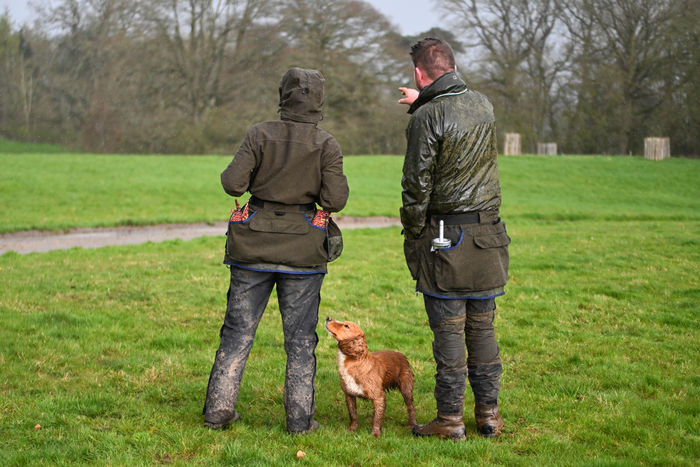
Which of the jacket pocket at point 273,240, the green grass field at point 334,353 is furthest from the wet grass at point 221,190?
the jacket pocket at point 273,240

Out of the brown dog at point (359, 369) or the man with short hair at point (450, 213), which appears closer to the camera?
the man with short hair at point (450, 213)

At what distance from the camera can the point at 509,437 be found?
4.49 metres

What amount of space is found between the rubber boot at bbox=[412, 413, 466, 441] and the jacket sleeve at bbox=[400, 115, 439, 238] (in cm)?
127

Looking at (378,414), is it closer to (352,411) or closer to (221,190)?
(352,411)

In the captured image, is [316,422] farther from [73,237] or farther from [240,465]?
[73,237]

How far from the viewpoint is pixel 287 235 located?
4383 millimetres

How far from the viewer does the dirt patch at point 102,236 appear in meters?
15.1

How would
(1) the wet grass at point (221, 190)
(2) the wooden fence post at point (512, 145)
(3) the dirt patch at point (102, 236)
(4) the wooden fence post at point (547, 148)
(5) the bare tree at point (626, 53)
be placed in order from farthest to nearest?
(4) the wooden fence post at point (547, 148) < (5) the bare tree at point (626, 53) < (2) the wooden fence post at point (512, 145) < (1) the wet grass at point (221, 190) < (3) the dirt patch at point (102, 236)

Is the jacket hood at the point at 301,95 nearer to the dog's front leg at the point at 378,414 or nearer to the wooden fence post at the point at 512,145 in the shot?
the dog's front leg at the point at 378,414

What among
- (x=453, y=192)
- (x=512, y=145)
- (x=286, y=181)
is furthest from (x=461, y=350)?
(x=512, y=145)

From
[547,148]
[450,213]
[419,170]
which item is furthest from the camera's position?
[547,148]

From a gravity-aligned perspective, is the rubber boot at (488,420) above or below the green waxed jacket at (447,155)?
below

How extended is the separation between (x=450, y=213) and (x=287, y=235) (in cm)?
106

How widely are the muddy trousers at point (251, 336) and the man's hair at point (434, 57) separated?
154cm
